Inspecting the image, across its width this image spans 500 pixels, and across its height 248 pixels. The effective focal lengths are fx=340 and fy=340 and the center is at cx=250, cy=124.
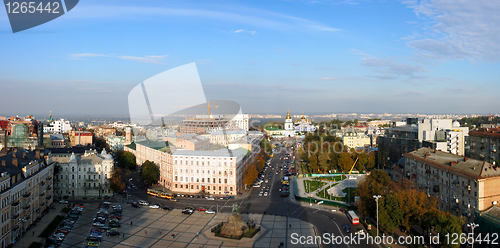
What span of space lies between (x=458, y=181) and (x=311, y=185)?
967 inches

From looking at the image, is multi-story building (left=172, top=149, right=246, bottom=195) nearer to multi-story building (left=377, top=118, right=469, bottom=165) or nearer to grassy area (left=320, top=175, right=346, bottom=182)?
grassy area (left=320, top=175, right=346, bottom=182)

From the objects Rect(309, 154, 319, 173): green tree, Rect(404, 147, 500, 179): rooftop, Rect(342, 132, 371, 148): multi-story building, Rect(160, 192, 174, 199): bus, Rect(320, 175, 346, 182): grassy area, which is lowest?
Rect(320, 175, 346, 182): grassy area

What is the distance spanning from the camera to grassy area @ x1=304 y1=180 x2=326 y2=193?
175ft

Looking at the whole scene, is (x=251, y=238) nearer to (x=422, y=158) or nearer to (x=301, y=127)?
(x=422, y=158)

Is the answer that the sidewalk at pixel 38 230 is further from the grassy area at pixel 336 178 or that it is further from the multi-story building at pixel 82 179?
the grassy area at pixel 336 178

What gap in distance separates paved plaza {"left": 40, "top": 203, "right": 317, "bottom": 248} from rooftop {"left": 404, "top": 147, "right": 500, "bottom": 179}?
16.5m

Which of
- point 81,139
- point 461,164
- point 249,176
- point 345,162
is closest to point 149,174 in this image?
point 249,176

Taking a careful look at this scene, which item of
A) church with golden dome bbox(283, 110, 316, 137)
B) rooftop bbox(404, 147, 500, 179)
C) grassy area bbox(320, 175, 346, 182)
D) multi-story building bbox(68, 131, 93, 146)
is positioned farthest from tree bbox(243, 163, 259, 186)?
church with golden dome bbox(283, 110, 316, 137)

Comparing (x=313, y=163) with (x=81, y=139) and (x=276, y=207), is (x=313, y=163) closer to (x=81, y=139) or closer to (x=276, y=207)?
(x=276, y=207)

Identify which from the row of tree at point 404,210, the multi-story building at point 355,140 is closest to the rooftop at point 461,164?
the row of tree at point 404,210

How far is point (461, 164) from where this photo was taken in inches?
1436

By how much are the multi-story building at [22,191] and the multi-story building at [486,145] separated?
205 ft

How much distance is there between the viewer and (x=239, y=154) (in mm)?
53688

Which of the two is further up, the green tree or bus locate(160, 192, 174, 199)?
the green tree
